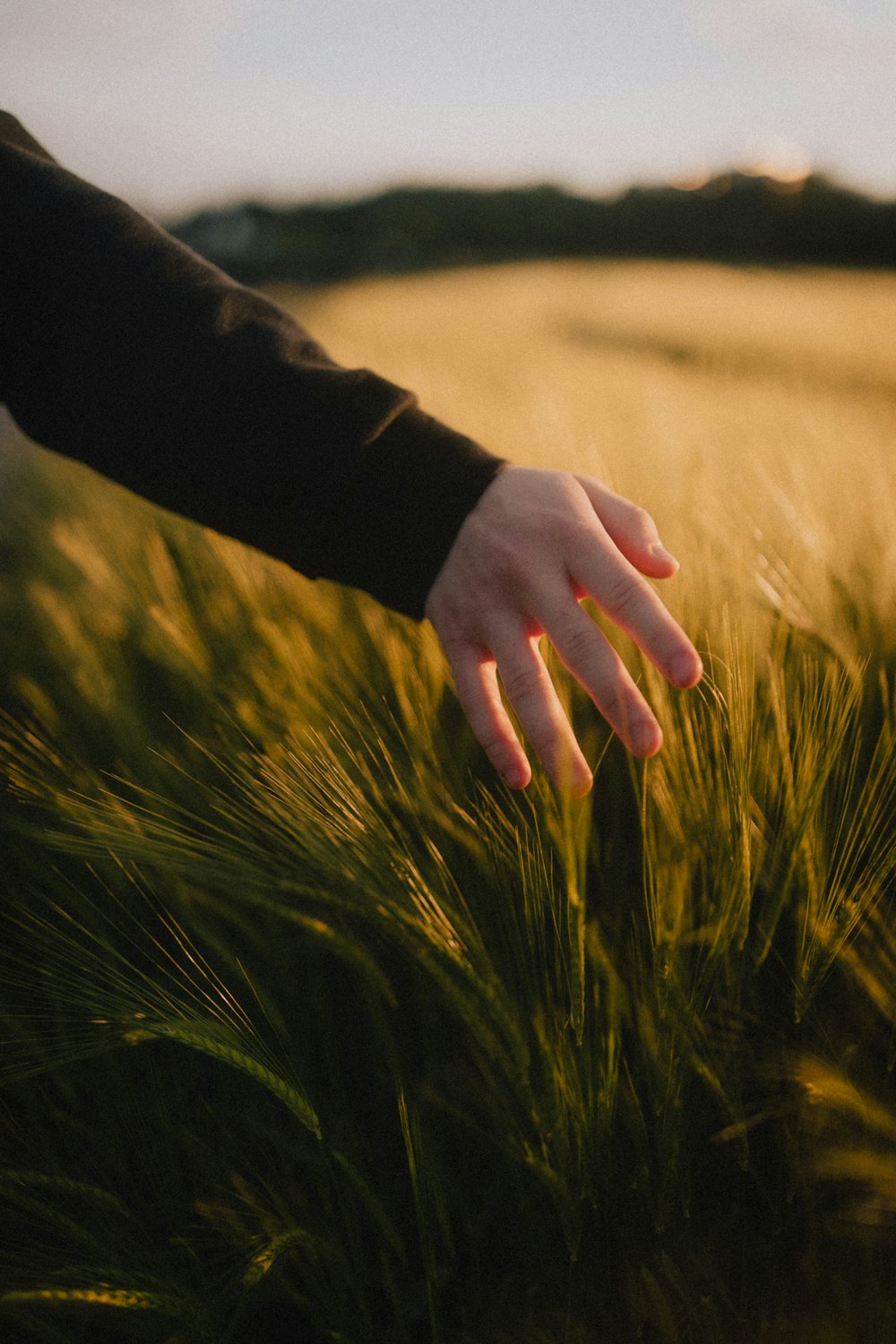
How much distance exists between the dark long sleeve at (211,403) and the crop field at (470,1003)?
10cm

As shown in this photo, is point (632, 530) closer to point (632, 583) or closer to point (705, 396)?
point (632, 583)

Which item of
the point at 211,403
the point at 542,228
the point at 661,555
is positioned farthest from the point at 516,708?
the point at 542,228

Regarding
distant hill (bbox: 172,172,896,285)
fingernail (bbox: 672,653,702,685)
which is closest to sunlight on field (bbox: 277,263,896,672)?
fingernail (bbox: 672,653,702,685)

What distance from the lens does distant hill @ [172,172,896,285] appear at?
184 inches

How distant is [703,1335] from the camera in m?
0.36

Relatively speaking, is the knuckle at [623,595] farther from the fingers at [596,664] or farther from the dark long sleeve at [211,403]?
the dark long sleeve at [211,403]

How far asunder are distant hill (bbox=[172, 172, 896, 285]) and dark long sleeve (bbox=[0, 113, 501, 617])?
418 cm

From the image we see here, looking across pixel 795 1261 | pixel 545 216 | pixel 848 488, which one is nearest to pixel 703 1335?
pixel 795 1261

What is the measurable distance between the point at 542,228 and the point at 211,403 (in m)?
7.50

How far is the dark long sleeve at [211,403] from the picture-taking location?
498 mm

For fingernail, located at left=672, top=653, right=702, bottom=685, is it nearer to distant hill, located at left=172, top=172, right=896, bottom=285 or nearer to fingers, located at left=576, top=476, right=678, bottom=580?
fingers, located at left=576, top=476, right=678, bottom=580

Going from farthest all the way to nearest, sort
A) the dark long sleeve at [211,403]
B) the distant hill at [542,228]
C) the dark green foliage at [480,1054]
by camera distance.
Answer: the distant hill at [542,228] < the dark long sleeve at [211,403] < the dark green foliage at [480,1054]

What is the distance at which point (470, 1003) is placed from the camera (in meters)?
0.37

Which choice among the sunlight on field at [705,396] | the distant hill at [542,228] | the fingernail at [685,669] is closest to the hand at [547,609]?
the fingernail at [685,669]
